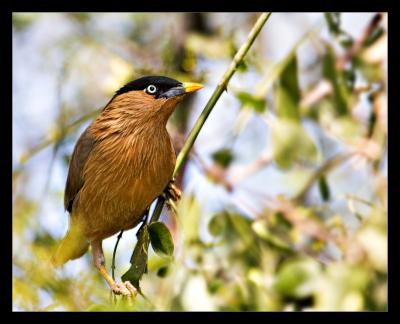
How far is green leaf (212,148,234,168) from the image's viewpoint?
235cm

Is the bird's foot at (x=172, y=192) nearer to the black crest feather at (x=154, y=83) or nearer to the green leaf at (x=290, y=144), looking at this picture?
the black crest feather at (x=154, y=83)

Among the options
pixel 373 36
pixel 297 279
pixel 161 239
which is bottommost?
pixel 297 279

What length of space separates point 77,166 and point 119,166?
0.59ft

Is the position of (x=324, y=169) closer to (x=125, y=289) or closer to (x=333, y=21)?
(x=333, y=21)

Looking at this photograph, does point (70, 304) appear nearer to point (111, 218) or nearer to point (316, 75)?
point (111, 218)

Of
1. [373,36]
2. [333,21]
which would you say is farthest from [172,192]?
[373,36]

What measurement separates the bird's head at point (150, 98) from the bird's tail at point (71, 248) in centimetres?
38

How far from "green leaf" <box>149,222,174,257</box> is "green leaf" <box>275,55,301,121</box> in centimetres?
91

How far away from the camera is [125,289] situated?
1.54 m

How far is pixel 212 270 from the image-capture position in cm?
209

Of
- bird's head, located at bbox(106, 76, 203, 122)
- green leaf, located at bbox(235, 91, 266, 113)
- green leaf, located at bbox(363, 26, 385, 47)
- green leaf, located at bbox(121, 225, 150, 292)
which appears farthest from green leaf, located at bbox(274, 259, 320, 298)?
green leaf, located at bbox(363, 26, 385, 47)

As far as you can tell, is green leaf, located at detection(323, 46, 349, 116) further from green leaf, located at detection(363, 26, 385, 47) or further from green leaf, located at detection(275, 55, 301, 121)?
green leaf, located at detection(363, 26, 385, 47)

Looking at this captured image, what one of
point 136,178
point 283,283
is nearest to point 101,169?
point 136,178
